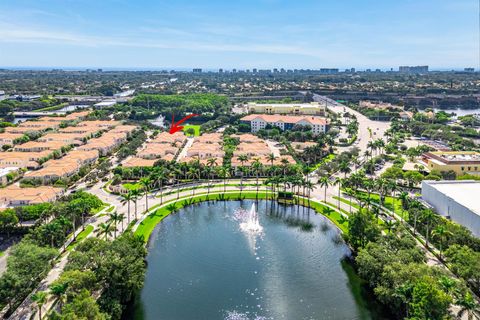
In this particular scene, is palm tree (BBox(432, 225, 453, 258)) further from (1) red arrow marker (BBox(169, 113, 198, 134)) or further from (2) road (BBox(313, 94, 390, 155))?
(1) red arrow marker (BBox(169, 113, 198, 134))

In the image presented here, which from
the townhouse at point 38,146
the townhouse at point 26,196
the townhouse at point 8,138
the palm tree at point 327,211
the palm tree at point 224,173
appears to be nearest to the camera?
the townhouse at point 26,196

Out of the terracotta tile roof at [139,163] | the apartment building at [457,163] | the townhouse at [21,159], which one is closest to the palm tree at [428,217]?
the apartment building at [457,163]

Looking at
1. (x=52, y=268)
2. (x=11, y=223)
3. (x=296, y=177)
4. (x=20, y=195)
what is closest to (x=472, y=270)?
(x=296, y=177)

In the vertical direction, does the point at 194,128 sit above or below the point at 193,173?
above

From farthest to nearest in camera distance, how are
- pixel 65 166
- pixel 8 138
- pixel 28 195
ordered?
pixel 8 138 → pixel 65 166 → pixel 28 195

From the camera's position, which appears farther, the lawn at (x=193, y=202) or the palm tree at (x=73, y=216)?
the lawn at (x=193, y=202)

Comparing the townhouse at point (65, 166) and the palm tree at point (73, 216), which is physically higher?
the townhouse at point (65, 166)

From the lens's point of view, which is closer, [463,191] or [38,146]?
[463,191]

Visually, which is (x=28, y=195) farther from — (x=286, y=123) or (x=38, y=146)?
(x=286, y=123)

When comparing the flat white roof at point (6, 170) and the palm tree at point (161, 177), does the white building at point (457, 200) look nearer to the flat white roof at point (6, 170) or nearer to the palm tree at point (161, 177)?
the palm tree at point (161, 177)

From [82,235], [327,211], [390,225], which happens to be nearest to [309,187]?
[327,211]
